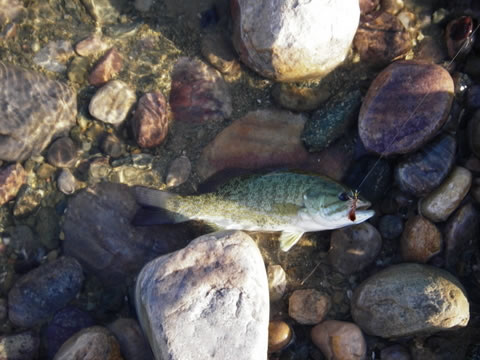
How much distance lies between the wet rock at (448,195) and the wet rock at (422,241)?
0.13 metres

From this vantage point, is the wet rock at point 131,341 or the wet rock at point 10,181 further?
the wet rock at point 10,181

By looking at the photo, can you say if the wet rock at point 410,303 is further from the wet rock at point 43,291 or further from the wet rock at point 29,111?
the wet rock at point 29,111

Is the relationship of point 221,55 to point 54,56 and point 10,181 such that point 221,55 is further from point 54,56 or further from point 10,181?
point 10,181

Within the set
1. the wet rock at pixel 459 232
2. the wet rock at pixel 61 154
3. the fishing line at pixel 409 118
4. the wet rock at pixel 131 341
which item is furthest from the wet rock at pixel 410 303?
the wet rock at pixel 61 154

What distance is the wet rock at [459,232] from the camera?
4492mm

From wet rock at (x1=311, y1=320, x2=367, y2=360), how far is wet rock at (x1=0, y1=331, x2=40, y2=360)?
3276 millimetres

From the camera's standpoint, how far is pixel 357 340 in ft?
Answer: 13.9

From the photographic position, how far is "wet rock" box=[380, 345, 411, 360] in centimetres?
430

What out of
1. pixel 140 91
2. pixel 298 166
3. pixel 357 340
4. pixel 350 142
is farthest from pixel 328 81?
pixel 357 340

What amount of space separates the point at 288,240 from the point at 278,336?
3.65ft

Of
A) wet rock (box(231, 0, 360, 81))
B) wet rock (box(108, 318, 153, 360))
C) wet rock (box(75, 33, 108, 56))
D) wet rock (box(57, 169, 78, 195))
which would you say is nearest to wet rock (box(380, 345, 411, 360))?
wet rock (box(108, 318, 153, 360))

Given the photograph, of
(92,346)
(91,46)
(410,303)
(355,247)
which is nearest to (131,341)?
(92,346)

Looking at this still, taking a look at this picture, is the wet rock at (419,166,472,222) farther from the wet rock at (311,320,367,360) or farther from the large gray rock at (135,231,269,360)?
the large gray rock at (135,231,269,360)

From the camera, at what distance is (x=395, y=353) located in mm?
4320
